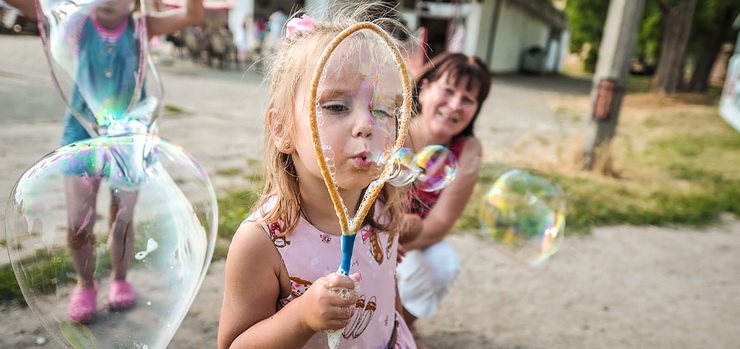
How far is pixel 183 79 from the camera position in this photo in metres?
10.5

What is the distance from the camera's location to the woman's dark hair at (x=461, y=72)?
2229 millimetres

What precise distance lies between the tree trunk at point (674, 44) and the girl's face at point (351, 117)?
50.1 ft

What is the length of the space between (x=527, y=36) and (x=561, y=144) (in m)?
18.8

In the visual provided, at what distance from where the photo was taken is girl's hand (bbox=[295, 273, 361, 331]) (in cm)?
101

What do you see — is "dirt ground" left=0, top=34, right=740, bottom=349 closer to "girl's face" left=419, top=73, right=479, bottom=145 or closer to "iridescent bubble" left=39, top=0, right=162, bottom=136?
"iridescent bubble" left=39, top=0, right=162, bottom=136

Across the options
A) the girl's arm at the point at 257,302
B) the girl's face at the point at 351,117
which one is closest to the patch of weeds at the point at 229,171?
the girl's arm at the point at 257,302

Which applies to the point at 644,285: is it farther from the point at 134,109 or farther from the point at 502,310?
the point at 134,109

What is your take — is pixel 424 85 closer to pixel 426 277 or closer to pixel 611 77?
pixel 426 277

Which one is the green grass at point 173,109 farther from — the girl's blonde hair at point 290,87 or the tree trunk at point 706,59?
the tree trunk at point 706,59

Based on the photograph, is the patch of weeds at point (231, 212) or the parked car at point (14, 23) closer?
the patch of weeds at point (231, 212)

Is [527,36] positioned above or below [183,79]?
above

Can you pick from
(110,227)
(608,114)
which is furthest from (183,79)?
(110,227)

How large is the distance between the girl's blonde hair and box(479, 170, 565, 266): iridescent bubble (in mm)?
1429

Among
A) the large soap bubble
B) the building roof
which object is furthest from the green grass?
the building roof
